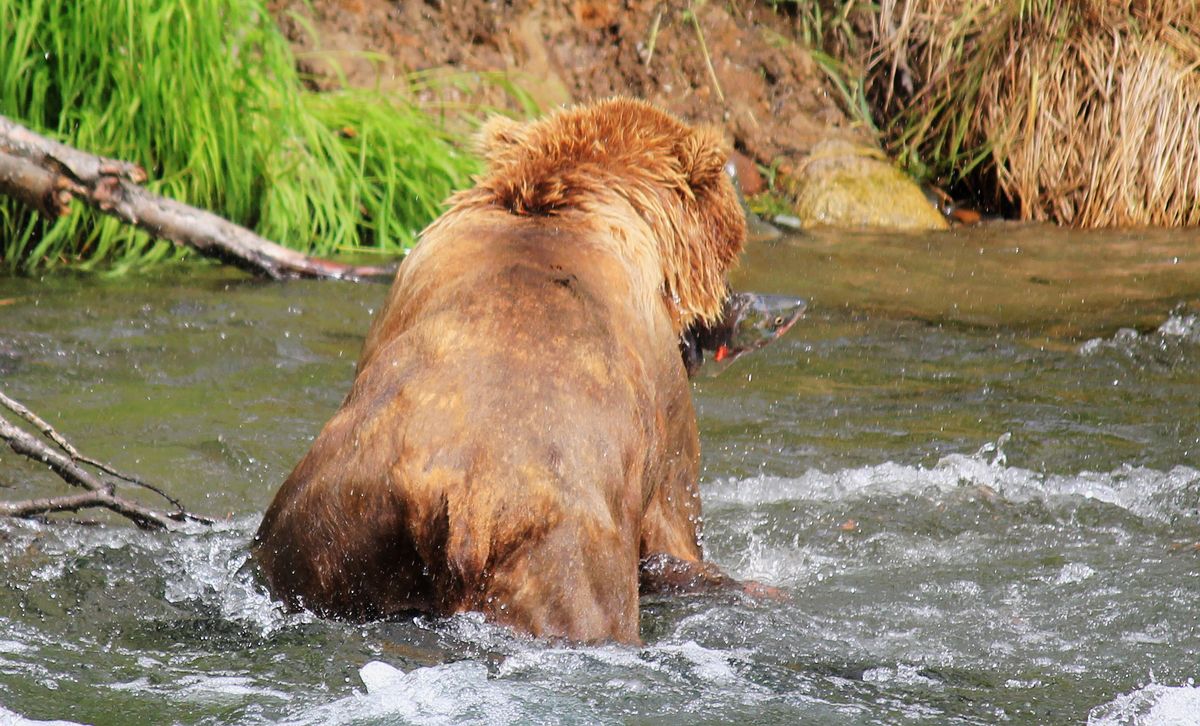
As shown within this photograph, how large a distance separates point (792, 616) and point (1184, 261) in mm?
5468

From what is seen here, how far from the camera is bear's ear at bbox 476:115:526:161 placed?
3461 millimetres

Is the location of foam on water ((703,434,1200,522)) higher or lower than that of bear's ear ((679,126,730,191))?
lower

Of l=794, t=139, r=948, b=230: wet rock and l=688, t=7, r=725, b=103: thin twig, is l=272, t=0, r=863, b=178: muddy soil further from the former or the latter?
l=794, t=139, r=948, b=230: wet rock

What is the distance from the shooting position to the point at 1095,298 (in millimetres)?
7078

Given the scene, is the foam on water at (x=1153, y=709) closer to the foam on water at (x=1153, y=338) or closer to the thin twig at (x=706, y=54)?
the foam on water at (x=1153, y=338)

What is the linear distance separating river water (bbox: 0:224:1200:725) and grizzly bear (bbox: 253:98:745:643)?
0.30 ft

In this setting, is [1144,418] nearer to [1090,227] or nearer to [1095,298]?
[1095,298]

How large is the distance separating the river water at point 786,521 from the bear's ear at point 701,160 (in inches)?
38.8

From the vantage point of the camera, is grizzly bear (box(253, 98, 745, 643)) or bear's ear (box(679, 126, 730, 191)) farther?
bear's ear (box(679, 126, 730, 191))

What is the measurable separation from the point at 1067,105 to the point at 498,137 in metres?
6.47

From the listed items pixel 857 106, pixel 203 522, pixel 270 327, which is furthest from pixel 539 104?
pixel 203 522

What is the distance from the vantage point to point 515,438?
2.55m

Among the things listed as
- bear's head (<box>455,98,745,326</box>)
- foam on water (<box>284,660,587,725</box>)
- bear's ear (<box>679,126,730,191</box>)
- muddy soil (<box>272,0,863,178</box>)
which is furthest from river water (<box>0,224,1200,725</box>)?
muddy soil (<box>272,0,863,178</box>)

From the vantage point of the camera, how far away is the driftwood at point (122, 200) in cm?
500
